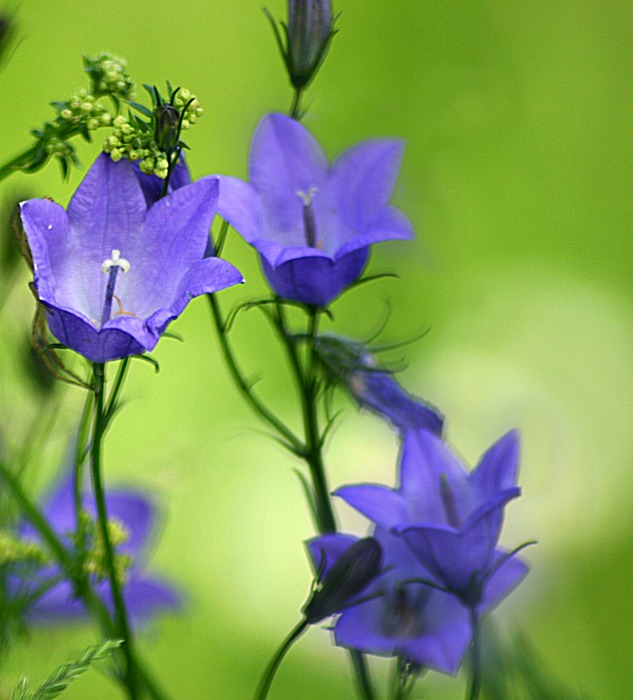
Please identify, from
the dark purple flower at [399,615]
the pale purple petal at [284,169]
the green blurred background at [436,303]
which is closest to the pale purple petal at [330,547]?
the dark purple flower at [399,615]

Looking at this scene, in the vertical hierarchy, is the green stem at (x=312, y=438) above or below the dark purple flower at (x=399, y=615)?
above

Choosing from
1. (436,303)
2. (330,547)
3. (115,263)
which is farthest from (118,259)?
(436,303)

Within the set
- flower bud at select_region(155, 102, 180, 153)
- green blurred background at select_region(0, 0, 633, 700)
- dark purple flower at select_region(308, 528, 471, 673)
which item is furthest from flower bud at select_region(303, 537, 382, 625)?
green blurred background at select_region(0, 0, 633, 700)

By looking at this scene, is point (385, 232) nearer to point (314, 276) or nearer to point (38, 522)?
point (314, 276)

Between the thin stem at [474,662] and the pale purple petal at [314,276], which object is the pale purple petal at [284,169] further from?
the thin stem at [474,662]

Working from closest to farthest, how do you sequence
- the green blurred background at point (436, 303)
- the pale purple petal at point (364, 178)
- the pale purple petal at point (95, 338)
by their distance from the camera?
1. the pale purple petal at point (95, 338)
2. the pale purple petal at point (364, 178)
3. the green blurred background at point (436, 303)

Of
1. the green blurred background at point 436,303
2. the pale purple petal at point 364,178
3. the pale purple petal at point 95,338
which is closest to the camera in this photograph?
the pale purple petal at point 95,338

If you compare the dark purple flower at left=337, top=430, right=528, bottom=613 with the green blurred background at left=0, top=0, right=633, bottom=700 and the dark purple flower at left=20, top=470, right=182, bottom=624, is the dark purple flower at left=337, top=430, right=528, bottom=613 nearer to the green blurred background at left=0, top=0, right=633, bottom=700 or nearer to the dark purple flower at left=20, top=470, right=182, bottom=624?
the dark purple flower at left=20, top=470, right=182, bottom=624
